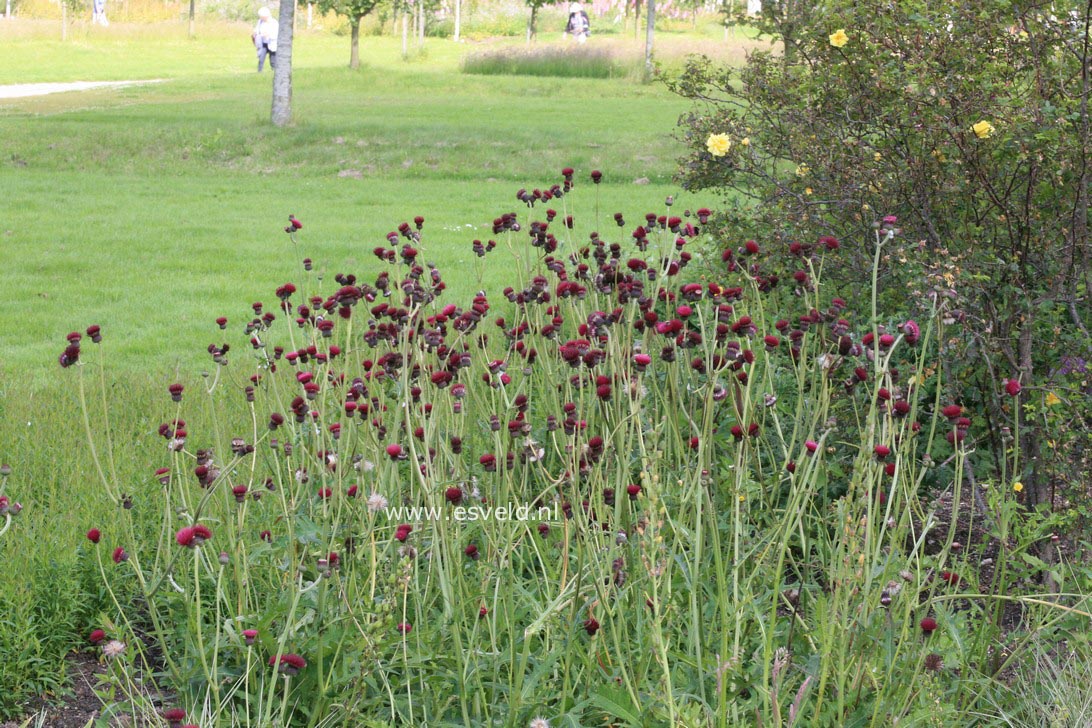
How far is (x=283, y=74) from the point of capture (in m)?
18.2

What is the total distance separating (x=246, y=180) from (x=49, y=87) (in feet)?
50.1

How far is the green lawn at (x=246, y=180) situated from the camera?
327 inches

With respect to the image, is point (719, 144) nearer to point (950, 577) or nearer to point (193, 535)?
point (950, 577)

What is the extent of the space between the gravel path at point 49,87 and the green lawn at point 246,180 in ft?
3.54

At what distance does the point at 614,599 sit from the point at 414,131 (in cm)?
1611

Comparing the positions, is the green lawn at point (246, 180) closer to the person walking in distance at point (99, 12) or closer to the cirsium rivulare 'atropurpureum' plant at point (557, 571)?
the cirsium rivulare 'atropurpureum' plant at point (557, 571)

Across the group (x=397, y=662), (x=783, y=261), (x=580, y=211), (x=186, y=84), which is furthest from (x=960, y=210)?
(x=186, y=84)

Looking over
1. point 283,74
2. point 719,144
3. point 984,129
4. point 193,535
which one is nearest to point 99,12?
point 283,74

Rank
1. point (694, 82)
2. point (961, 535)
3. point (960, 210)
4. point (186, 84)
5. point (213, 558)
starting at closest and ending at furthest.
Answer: point (213, 558) → point (961, 535) → point (960, 210) → point (694, 82) → point (186, 84)

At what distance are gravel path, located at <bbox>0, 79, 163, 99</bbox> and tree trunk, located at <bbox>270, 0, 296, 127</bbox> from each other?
9290mm

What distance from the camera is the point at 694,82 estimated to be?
6.91m

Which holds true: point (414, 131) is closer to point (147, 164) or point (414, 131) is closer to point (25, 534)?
point (147, 164)

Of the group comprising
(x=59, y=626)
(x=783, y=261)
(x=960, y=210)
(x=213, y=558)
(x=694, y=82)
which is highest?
(x=694, y=82)

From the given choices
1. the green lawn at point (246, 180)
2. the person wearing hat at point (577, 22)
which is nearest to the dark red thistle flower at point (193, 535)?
the green lawn at point (246, 180)
